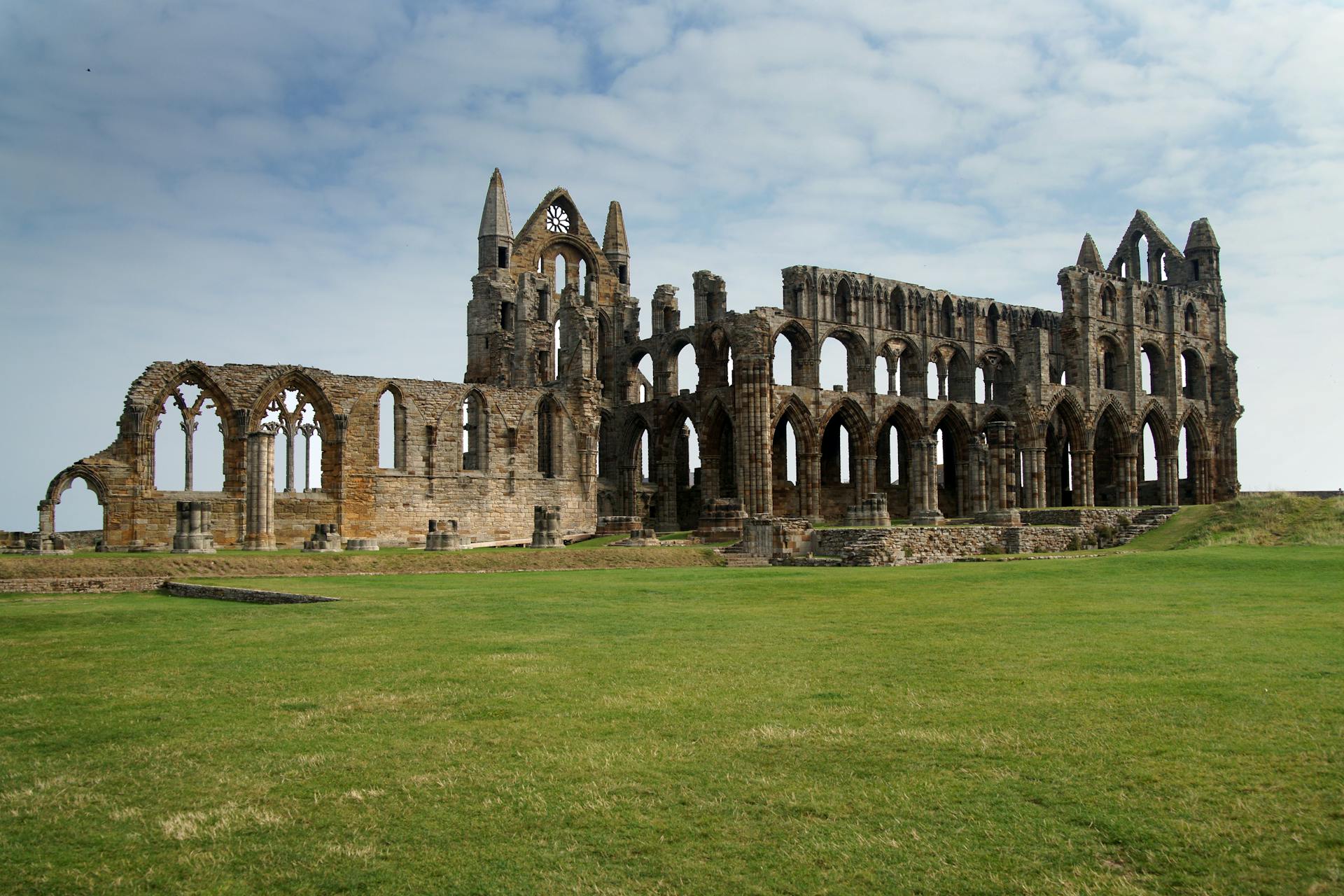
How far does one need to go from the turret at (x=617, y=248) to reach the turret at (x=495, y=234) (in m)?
5.45

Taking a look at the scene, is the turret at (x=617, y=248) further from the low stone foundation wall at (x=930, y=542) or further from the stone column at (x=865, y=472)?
the low stone foundation wall at (x=930, y=542)

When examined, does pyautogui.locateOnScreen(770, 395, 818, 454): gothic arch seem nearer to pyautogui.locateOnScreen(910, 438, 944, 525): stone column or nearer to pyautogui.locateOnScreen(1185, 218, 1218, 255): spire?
pyautogui.locateOnScreen(910, 438, 944, 525): stone column

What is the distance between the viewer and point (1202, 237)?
55.7 metres

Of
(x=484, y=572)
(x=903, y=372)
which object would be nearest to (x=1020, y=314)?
(x=903, y=372)

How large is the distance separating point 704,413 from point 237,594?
1104 inches

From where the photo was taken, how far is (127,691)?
6.98 m

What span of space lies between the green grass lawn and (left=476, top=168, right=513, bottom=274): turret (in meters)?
36.6

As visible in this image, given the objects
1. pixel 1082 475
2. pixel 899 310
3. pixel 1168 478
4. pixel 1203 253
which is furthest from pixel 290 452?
pixel 1203 253

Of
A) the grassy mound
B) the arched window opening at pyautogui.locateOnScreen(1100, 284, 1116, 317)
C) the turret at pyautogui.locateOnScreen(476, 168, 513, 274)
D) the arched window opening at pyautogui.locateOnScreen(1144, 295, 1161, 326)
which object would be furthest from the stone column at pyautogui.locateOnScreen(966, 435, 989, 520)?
the turret at pyautogui.locateOnScreen(476, 168, 513, 274)

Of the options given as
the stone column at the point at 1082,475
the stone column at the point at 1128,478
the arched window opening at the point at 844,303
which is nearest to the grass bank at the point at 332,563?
the arched window opening at the point at 844,303

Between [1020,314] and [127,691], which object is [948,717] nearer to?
[127,691]

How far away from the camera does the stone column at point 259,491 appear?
1033 inches

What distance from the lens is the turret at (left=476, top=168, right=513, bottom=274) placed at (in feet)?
148

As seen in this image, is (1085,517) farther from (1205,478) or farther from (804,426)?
(1205,478)
